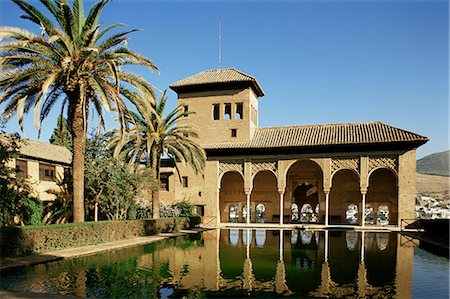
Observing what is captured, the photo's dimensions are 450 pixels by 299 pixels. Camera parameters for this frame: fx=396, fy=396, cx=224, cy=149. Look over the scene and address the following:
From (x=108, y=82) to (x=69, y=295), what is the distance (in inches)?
340

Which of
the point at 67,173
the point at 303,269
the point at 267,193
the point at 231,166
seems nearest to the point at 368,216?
the point at 267,193

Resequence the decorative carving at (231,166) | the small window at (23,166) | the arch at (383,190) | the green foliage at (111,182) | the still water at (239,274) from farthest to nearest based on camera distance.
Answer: the arch at (383,190) < the decorative carving at (231,166) < the small window at (23,166) < the green foliage at (111,182) < the still water at (239,274)

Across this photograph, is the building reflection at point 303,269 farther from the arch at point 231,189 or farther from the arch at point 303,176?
the arch at point 231,189

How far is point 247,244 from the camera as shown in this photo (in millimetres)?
18484

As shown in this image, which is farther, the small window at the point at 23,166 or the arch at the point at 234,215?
the arch at the point at 234,215

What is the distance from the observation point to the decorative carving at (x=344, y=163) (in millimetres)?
28797

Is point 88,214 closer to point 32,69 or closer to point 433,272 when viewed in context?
point 32,69

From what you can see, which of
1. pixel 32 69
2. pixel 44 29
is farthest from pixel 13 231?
pixel 44 29

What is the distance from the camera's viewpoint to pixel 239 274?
1060 centimetres

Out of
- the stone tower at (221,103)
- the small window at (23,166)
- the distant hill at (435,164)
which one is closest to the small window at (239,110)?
the stone tower at (221,103)

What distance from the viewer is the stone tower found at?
3259 cm

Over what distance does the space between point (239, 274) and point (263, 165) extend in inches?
814

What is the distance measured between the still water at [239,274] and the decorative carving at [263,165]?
15.1 m

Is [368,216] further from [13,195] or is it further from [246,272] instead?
[246,272]
